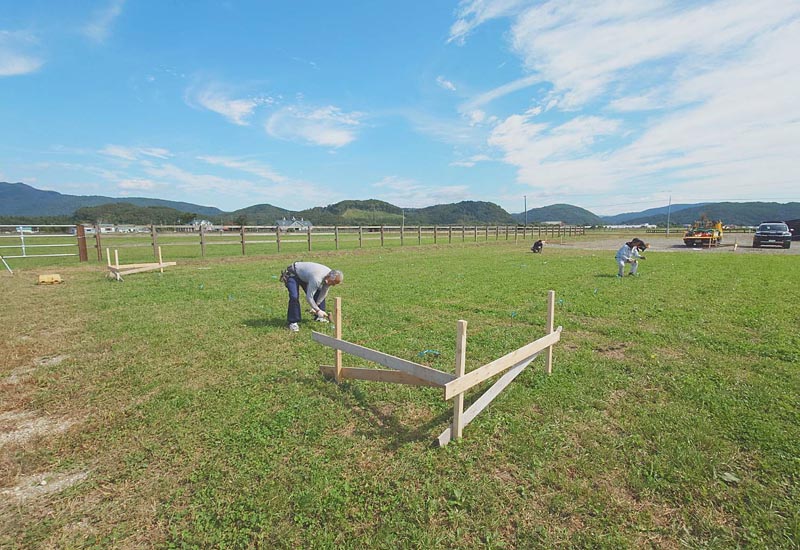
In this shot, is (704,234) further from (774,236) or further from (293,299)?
(293,299)

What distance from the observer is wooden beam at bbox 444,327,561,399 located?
3.33 meters

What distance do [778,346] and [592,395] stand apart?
386 centimetres

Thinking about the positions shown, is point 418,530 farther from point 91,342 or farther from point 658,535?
point 91,342

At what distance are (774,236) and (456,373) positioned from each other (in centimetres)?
3721

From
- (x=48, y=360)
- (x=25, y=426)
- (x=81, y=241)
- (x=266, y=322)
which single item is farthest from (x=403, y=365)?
(x=81, y=241)

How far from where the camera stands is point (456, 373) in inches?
137

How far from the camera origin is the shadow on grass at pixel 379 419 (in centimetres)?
365

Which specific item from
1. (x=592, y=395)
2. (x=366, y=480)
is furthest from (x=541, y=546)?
(x=592, y=395)

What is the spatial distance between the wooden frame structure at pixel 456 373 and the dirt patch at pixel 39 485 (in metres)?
2.60

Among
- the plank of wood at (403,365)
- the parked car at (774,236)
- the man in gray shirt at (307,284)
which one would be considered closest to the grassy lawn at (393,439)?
the man in gray shirt at (307,284)

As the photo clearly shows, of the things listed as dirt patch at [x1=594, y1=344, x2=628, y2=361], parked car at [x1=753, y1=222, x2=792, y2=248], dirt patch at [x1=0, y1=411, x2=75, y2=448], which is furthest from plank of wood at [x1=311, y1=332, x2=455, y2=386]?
parked car at [x1=753, y1=222, x2=792, y2=248]

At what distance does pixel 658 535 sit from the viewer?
252cm

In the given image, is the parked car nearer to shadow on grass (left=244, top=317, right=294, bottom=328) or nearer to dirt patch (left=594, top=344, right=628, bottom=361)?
dirt patch (left=594, top=344, right=628, bottom=361)

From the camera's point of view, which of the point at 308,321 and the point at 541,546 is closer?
the point at 541,546
